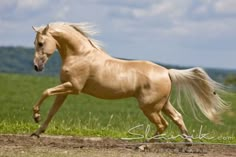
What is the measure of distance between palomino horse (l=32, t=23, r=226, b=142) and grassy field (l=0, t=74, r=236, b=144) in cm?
163

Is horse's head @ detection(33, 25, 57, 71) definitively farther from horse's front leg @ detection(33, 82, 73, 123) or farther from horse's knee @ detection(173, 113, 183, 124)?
horse's knee @ detection(173, 113, 183, 124)

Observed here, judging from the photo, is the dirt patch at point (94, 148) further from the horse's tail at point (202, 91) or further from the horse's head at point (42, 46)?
the horse's head at point (42, 46)

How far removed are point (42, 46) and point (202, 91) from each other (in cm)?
281

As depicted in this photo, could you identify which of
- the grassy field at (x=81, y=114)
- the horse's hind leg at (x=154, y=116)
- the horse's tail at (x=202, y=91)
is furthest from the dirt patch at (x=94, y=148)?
the grassy field at (x=81, y=114)

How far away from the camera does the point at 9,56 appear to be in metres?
142

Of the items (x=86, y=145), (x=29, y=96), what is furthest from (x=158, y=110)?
(x=29, y=96)

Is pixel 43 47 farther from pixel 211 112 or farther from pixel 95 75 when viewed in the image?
pixel 211 112

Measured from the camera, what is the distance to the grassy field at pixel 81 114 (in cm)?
1440

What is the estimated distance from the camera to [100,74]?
12125mm

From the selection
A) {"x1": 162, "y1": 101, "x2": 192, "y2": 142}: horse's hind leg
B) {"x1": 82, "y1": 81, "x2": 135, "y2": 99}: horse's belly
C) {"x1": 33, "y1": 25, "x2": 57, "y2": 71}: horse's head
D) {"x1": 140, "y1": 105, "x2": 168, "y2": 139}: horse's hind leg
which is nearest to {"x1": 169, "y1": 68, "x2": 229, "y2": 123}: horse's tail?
{"x1": 162, "y1": 101, "x2": 192, "y2": 142}: horse's hind leg

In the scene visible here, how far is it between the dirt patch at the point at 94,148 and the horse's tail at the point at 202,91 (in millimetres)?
642

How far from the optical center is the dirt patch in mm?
11008

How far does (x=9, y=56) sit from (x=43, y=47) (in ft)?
430

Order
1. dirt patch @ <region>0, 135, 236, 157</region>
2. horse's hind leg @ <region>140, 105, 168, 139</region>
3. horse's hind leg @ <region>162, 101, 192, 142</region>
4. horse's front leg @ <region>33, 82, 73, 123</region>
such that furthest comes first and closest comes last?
horse's hind leg @ <region>162, 101, 192, 142</region>
horse's hind leg @ <region>140, 105, 168, 139</region>
horse's front leg @ <region>33, 82, 73, 123</region>
dirt patch @ <region>0, 135, 236, 157</region>
